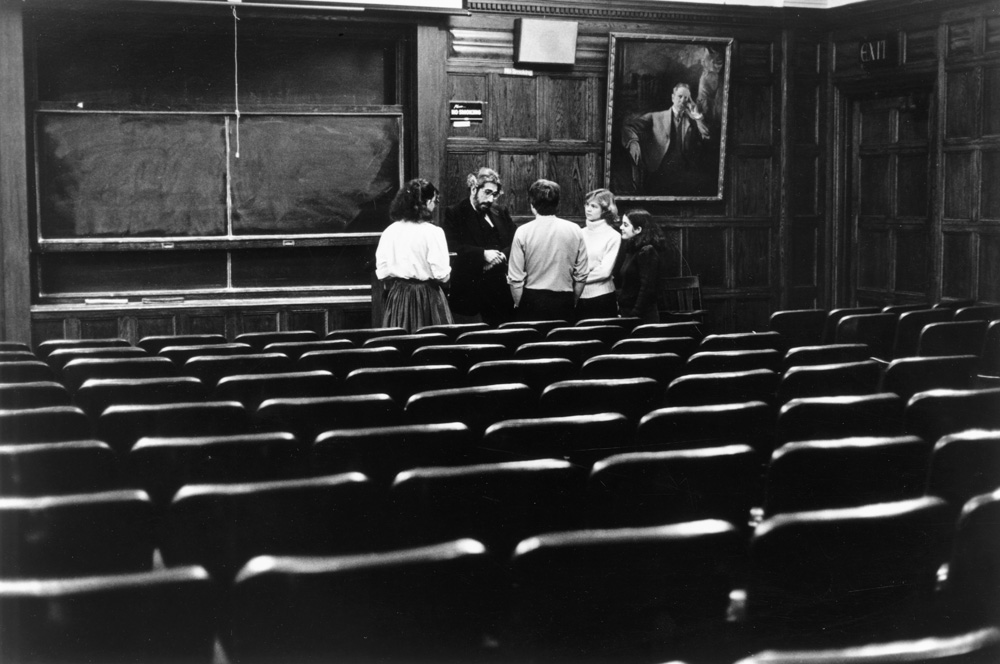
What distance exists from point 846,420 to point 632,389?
645 millimetres

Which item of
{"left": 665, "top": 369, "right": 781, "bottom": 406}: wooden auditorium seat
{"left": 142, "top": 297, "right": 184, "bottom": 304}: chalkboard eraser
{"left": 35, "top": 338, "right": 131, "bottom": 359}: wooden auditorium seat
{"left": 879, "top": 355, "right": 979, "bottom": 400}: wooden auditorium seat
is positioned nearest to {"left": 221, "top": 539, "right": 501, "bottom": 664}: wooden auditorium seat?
{"left": 665, "top": 369, "right": 781, "bottom": 406}: wooden auditorium seat

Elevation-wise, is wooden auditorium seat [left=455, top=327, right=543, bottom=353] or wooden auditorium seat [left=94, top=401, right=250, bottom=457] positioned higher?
wooden auditorium seat [left=455, top=327, right=543, bottom=353]

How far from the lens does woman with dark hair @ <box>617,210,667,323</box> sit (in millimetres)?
6410

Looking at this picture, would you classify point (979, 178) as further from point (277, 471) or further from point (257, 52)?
point (277, 471)

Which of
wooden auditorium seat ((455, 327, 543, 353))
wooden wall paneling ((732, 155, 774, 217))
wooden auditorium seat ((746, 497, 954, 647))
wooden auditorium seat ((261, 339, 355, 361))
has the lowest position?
wooden auditorium seat ((746, 497, 954, 647))

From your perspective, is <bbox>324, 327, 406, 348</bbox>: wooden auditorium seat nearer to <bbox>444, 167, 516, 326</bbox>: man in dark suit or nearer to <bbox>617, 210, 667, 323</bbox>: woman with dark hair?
<bbox>617, 210, 667, 323</bbox>: woman with dark hair

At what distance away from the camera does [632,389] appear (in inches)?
126

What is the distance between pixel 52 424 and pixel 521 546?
1.75m

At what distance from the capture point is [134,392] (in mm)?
3373

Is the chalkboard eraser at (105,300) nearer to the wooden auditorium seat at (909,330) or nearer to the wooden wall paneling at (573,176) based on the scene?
the wooden wall paneling at (573,176)

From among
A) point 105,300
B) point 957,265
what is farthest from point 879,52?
point 105,300

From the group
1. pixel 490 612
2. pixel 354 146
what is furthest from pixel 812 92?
pixel 490 612

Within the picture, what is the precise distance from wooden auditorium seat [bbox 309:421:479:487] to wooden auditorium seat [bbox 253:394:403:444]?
554mm

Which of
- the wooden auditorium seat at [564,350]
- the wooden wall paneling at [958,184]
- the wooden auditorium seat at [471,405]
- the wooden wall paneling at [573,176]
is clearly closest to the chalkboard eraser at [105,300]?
the wooden wall paneling at [573,176]
